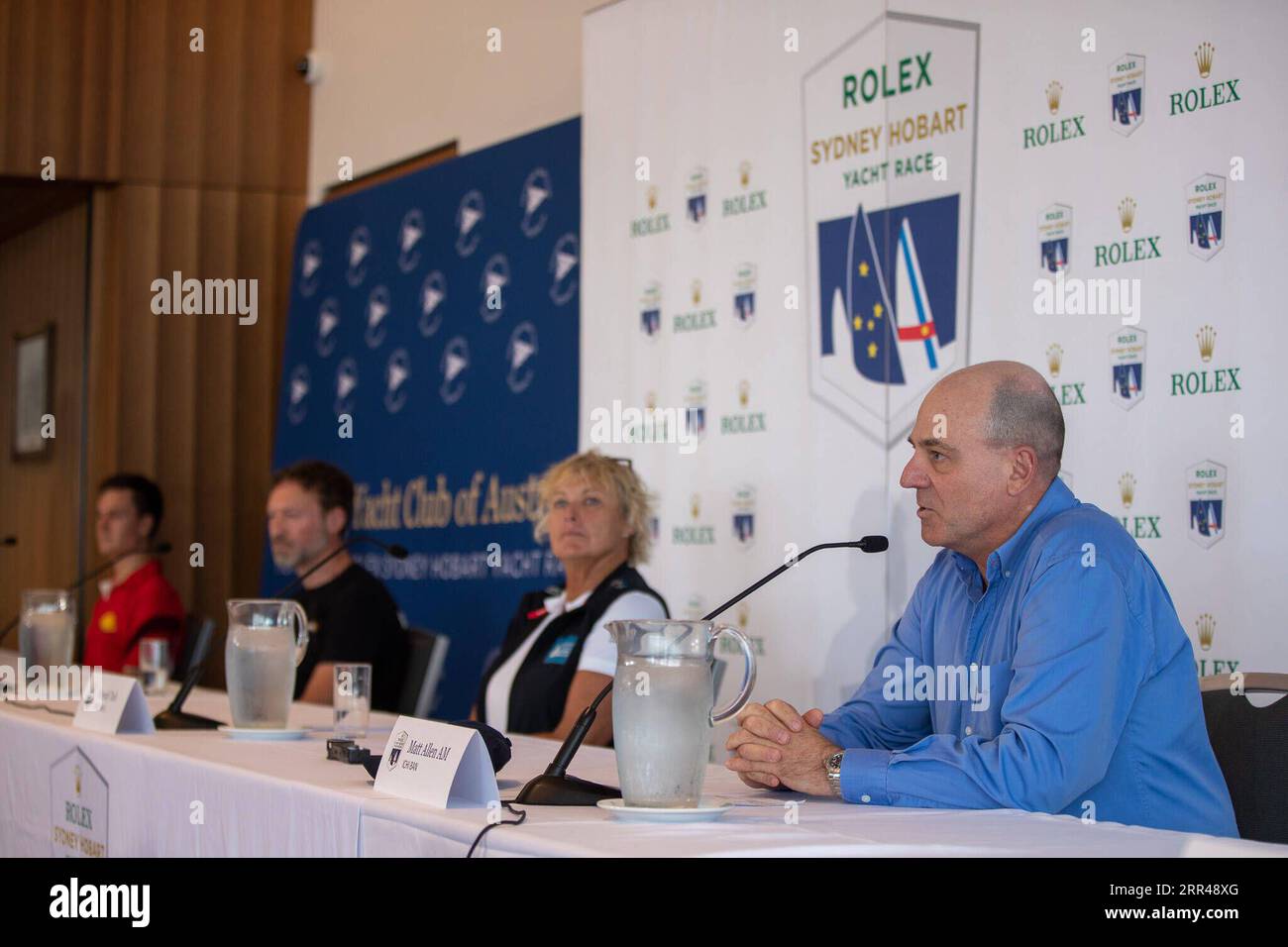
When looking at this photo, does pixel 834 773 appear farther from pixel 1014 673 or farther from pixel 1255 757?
pixel 1255 757

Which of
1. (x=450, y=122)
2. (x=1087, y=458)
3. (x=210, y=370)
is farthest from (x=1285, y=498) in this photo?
(x=210, y=370)

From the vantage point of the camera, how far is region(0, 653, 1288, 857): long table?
1261 mm

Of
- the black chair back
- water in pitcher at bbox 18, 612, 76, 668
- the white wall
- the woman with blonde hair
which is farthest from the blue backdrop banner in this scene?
the black chair back

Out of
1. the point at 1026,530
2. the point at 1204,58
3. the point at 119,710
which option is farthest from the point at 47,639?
the point at 1204,58

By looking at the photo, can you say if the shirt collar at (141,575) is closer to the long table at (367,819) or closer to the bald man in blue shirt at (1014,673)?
the long table at (367,819)

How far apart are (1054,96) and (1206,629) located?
1.23 m

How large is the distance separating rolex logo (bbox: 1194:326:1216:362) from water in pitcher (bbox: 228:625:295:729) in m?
1.88

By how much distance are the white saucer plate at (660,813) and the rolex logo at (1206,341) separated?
1879 mm

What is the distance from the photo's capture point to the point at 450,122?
5.67 m

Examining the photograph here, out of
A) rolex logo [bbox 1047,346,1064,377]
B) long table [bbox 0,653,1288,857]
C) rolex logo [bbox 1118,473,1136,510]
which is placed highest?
rolex logo [bbox 1047,346,1064,377]

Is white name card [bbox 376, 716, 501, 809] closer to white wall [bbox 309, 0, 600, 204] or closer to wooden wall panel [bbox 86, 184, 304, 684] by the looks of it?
white wall [bbox 309, 0, 600, 204]

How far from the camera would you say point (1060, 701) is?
161 cm

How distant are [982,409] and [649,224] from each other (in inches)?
100

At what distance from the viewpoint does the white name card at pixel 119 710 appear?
7.25 ft
